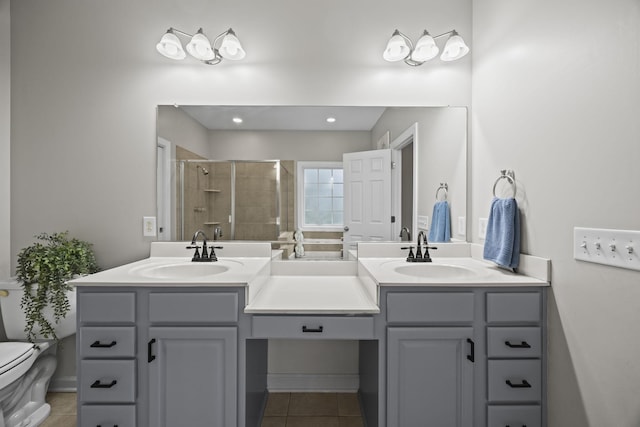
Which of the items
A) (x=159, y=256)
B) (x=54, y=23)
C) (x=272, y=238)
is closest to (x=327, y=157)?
(x=272, y=238)

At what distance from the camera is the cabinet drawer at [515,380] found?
141 centimetres

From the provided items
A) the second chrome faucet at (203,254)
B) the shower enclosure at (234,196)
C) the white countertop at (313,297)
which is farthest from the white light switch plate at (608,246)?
the second chrome faucet at (203,254)

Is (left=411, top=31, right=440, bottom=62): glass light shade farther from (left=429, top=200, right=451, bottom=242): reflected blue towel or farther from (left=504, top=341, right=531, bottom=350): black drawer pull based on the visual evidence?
(left=504, top=341, right=531, bottom=350): black drawer pull

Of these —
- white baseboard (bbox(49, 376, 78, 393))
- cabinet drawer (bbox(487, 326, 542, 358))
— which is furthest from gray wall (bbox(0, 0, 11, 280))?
cabinet drawer (bbox(487, 326, 542, 358))

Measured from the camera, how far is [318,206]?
2029mm

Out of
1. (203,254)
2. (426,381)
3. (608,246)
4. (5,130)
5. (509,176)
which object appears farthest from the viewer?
(5,130)

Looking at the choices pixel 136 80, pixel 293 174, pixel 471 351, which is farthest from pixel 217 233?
pixel 471 351

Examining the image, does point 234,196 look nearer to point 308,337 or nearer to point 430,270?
point 308,337

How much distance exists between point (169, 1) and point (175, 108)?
24.7 inches

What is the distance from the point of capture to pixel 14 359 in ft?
5.15

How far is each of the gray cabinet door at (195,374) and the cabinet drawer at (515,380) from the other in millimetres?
1075

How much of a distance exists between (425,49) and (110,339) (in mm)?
2136

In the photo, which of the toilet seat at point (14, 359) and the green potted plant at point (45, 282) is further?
the green potted plant at point (45, 282)

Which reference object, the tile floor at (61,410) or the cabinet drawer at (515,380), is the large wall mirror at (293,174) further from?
the tile floor at (61,410)
